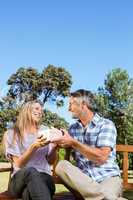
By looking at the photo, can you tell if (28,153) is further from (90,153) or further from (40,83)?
(40,83)

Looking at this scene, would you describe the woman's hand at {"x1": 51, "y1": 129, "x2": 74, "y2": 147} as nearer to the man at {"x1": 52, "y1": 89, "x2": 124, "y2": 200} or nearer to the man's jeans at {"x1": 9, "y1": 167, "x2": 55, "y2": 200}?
the man at {"x1": 52, "y1": 89, "x2": 124, "y2": 200}

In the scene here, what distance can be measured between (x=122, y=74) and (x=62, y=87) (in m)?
7.50

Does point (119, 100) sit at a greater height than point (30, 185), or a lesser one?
greater

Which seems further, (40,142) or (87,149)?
(40,142)

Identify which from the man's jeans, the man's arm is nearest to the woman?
the man's jeans

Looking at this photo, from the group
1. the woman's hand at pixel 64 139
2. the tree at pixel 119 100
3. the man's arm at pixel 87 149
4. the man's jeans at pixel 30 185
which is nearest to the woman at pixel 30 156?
the man's jeans at pixel 30 185

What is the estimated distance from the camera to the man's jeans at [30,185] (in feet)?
16.5

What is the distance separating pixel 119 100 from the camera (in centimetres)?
4816

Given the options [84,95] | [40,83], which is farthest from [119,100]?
[84,95]

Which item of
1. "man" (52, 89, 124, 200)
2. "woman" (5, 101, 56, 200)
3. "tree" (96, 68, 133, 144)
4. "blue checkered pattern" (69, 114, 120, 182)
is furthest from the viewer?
"tree" (96, 68, 133, 144)

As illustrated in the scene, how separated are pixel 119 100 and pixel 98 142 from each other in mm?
43104

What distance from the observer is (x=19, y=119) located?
5664mm

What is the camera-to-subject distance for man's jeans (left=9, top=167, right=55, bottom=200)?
504cm

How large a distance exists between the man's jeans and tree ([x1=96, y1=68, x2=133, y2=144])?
40.0m
